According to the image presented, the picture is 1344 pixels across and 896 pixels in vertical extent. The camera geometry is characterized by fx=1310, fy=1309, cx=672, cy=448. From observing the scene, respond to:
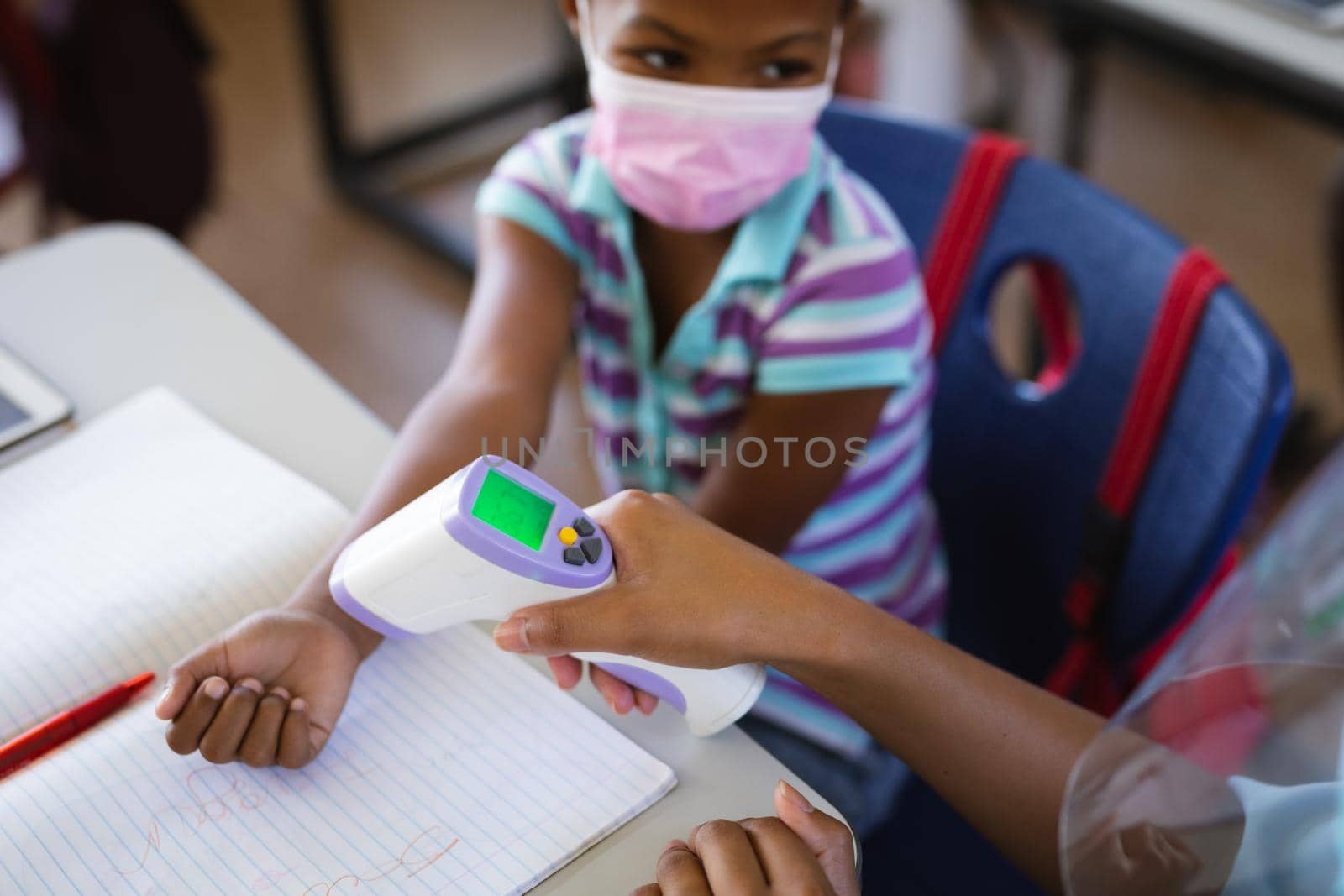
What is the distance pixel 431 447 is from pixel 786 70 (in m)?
0.35

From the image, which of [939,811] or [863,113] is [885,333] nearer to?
[863,113]

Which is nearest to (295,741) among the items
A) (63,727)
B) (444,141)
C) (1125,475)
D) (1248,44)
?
(63,727)

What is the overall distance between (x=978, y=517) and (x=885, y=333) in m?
0.23

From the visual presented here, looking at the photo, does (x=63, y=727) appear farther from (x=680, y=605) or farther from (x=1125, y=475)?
(x=1125, y=475)

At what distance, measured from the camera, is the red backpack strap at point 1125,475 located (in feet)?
2.85

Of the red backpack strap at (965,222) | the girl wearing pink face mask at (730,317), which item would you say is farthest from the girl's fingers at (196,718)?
the red backpack strap at (965,222)

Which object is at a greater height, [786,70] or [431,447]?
[786,70]

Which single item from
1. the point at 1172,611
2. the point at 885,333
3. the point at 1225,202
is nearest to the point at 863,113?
the point at 885,333

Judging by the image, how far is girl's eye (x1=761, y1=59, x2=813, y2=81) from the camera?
0.87 metres

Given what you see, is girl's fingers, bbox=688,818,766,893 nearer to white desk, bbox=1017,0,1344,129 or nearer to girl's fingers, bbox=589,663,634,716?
girl's fingers, bbox=589,663,634,716

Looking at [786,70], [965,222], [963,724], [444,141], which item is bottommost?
[444,141]

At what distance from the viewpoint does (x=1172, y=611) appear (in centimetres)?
89

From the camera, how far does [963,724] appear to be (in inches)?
28.4

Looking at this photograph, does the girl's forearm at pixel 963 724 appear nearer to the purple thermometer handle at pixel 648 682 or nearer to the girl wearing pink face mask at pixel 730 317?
the purple thermometer handle at pixel 648 682
